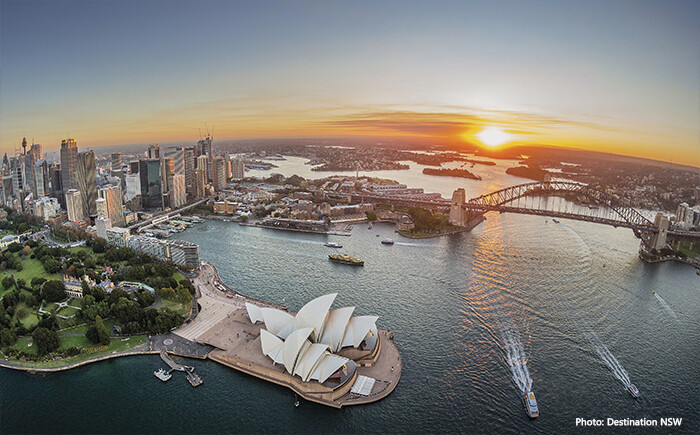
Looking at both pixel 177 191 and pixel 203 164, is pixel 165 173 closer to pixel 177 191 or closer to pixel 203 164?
→ pixel 177 191

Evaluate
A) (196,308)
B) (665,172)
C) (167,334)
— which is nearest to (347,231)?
(196,308)

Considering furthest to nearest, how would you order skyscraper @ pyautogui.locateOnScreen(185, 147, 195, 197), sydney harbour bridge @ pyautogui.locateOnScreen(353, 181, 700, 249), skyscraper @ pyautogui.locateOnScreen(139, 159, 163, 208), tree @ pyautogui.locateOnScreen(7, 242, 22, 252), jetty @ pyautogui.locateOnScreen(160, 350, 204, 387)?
skyscraper @ pyautogui.locateOnScreen(185, 147, 195, 197), skyscraper @ pyautogui.locateOnScreen(139, 159, 163, 208), sydney harbour bridge @ pyautogui.locateOnScreen(353, 181, 700, 249), tree @ pyautogui.locateOnScreen(7, 242, 22, 252), jetty @ pyautogui.locateOnScreen(160, 350, 204, 387)

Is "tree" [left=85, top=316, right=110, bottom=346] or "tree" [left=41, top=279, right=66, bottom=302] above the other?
"tree" [left=41, top=279, right=66, bottom=302]

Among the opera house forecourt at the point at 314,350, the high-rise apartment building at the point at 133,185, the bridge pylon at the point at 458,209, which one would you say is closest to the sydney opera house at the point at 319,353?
the opera house forecourt at the point at 314,350

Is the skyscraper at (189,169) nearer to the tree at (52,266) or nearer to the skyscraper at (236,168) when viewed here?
the skyscraper at (236,168)

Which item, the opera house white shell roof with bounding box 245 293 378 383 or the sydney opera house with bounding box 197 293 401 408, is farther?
the opera house white shell roof with bounding box 245 293 378 383

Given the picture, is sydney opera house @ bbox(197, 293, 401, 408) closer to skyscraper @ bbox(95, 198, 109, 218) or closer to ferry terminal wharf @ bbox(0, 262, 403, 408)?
ferry terminal wharf @ bbox(0, 262, 403, 408)

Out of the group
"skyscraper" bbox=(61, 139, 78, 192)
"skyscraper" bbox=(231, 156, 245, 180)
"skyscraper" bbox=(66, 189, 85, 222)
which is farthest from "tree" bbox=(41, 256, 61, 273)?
"skyscraper" bbox=(231, 156, 245, 180)
